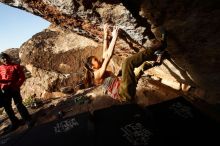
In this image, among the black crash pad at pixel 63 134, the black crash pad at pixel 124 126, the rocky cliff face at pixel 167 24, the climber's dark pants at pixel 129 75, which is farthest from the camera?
the climber's dark pants at pixel 129 75

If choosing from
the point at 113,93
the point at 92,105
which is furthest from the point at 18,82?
the point at 113,93

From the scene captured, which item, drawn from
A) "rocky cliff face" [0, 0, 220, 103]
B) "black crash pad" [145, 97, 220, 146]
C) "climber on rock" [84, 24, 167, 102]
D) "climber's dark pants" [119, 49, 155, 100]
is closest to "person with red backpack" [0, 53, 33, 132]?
"rocky cliff face" [0, 0, 220, 103]

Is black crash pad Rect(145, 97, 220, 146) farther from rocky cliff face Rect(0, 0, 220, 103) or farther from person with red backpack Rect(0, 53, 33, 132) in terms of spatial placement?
person with red backpack Rect(0, 53, 33, 132)

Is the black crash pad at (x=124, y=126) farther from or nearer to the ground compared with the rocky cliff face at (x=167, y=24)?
nearer to the ground

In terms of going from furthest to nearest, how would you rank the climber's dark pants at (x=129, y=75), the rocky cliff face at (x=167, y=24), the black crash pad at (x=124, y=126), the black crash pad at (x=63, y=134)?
the climber's dark pants at (x=129, y=75) < the rocky cliff face at (x=167, y=24) < the black crash pad at (x=63, y=134) < the black crash pad at (x=124, y=126)

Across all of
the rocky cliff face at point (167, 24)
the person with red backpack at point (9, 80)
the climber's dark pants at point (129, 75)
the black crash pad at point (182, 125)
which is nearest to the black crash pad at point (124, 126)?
the black crash pad at point (182, 125)

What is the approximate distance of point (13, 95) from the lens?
801 cm

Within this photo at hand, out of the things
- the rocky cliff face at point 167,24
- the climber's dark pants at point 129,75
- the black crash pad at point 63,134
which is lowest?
the black crash pad at point 63,134

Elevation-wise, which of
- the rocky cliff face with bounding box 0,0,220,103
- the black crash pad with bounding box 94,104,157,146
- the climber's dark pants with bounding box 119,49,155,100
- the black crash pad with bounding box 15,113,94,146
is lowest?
the black crash pad with bounding box 15,113,94,146

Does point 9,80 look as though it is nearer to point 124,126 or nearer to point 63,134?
point 63,134

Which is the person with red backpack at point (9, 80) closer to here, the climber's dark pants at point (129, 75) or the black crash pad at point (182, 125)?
the climber's dark pants at point (129, 75)

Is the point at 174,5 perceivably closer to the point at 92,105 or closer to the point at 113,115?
the point at 113,115

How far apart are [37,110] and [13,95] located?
2.53 m

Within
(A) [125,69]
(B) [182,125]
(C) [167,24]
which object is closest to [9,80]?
(A) [125,69]
